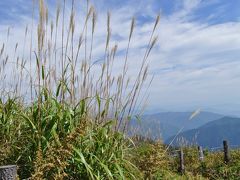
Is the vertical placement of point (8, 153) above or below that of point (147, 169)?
above

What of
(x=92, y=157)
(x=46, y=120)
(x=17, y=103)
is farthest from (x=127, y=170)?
(x=17, y=103)

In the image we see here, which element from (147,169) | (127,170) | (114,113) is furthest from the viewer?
(147,169)

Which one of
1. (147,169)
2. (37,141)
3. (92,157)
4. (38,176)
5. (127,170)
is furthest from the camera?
(147,169)

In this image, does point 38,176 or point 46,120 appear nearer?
point 38,176

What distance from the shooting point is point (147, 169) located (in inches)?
205

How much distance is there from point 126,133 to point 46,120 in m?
1.29

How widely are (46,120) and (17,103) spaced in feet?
3.63

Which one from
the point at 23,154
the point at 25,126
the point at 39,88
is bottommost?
the point at 23,154

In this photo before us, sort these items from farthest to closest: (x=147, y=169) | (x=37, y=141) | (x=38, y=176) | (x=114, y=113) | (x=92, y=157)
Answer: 1. (x=147, y=169)
2. (x=114, y=113)
3. (x=92, y=157)
4. (x=37, y=141)
5. (x=38, y=176)

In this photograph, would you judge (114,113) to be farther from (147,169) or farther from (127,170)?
(147,169)

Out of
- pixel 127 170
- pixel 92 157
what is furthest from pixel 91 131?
pixel 127 170

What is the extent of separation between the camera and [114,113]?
447cm

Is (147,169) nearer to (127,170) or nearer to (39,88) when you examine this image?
(127,170)

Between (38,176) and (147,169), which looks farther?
(147,169)
